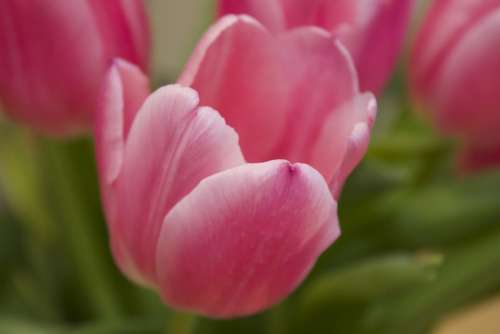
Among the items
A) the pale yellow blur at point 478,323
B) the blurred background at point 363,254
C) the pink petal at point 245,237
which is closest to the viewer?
the pink petal at point 245,237

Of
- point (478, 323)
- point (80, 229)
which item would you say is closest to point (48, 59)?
point (80, 229)

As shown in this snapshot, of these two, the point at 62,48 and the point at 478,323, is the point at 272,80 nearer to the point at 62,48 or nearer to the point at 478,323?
the point at 62,48

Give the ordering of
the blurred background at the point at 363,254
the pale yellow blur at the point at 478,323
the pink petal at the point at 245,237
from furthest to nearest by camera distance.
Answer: the pale yellow blur at the point at 478,323, the blurred background at the point at 363,254, the pink petal at the point at 245,237

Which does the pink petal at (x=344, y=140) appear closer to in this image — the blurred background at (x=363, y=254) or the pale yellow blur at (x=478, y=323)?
the blurred background at (x=363, y=254)

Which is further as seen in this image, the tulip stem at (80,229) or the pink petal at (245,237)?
the tulip stem at (80,229)

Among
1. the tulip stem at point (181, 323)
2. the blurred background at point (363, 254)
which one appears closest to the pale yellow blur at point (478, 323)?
the blurred background at point (363, 254)
